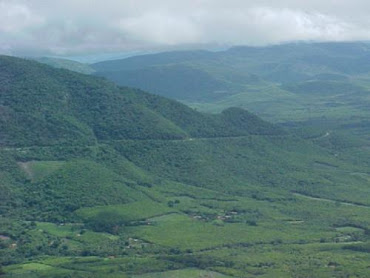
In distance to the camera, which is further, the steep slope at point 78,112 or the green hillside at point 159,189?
the steep slope at point 78,112

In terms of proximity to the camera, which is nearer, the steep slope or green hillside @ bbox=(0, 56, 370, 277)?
green hillside @ bbox=(0, 56, 370, 277)

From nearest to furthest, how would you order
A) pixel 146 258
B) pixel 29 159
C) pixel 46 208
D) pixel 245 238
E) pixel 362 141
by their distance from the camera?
pixel 146 258
pixel 245 238
pixel 46 208
pixel 29 159
pixel 362 141

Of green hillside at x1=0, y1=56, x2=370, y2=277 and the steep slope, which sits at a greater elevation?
the steep slope

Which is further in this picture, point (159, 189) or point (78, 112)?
point (78, 112)

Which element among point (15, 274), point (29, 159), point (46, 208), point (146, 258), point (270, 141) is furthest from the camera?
point (270, 141)

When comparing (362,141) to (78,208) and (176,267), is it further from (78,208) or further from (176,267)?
(176,267)

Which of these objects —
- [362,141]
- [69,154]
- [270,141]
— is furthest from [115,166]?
[362,141]

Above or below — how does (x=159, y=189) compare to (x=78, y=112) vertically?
below

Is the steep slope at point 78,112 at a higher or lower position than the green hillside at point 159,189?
higher
